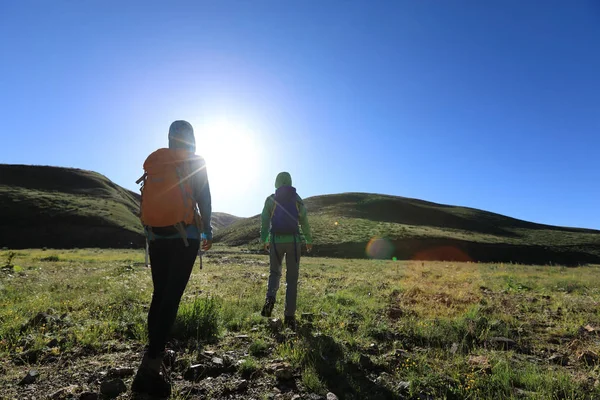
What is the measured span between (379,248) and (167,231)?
135 feet

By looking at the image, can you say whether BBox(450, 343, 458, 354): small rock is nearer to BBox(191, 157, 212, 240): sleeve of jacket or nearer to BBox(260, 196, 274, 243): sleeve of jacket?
BBox(191, 157, 212, 240): sleeve of jacket

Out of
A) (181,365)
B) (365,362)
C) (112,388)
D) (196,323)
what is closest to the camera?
(112,388)

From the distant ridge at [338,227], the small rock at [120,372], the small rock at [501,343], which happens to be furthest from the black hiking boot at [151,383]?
the distant ridge at [338,227]

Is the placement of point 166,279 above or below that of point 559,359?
above

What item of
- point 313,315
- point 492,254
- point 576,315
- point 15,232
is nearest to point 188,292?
point 313,315

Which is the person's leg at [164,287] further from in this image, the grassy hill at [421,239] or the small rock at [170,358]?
the grassy hill at [421,239]

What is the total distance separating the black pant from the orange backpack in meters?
0.19

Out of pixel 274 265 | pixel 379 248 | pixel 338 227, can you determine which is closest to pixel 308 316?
pixel 274 265

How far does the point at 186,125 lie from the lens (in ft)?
12.6

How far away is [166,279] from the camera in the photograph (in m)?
3.39

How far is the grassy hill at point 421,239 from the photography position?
43.2 meters

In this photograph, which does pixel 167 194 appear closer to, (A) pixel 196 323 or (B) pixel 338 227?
(A) pixel 196 323

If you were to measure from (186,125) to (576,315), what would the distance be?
7866mm

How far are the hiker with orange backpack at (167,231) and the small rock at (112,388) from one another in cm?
27
